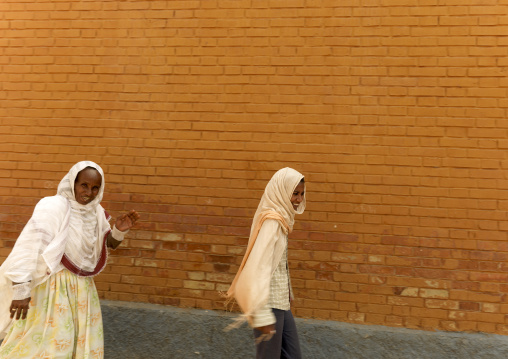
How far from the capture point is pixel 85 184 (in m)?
3.24

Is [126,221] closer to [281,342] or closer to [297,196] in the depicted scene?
[297,196]

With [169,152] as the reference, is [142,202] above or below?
below

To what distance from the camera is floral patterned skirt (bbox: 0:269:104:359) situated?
3.01 metres

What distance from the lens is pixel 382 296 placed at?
4.05m

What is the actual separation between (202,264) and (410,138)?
7.39ft

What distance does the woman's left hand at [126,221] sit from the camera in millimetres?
3479

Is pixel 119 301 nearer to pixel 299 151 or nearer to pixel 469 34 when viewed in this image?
pixel 299 151

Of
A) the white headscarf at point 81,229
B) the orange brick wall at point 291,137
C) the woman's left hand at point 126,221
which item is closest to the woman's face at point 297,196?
the orange brick wall at point 291,137

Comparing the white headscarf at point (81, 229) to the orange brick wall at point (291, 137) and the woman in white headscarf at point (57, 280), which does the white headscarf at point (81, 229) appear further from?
the orange brick wall at point (291, 137)

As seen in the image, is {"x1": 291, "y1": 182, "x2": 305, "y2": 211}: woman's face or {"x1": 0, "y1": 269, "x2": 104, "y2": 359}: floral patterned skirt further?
{"x1": 291, "y1": 182, "x2": 305, "y2": 211}: woman's face

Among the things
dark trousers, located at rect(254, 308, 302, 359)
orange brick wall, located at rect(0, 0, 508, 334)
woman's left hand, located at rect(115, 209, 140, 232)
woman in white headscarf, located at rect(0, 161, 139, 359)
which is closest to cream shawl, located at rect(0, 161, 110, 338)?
woman in white headscarf, located at rect(0, 161, 139, 359)

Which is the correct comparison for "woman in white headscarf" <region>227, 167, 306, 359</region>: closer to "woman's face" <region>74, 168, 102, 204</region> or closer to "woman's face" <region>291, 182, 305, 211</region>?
"woman's face" <region>291, 182, 305, 211</region>

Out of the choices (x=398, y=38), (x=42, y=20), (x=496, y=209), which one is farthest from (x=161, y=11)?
(x=496, y=209)

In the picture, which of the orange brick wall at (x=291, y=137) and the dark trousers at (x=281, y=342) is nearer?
the dark trousers at (x=281, y=342)
